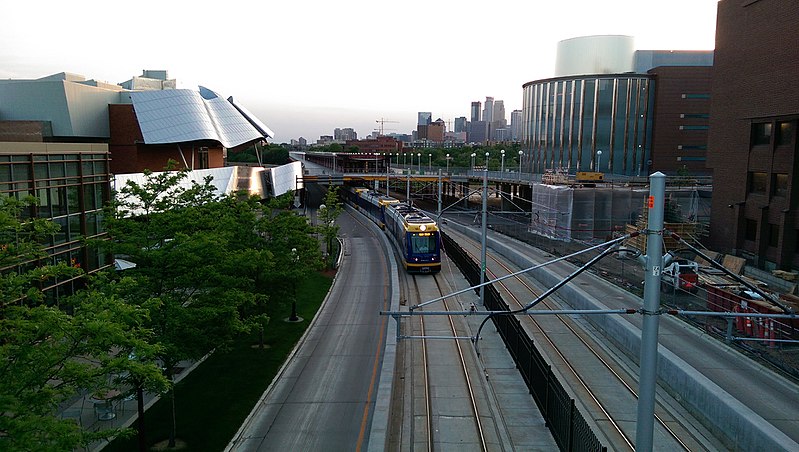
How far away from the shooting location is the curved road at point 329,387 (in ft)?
55.1

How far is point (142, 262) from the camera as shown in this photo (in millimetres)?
16922

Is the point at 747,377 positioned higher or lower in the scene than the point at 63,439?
lower

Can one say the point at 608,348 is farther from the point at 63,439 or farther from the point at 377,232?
the point at 377,232

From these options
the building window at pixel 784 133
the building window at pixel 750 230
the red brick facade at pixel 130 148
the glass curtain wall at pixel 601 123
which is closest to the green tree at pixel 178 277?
the red brick facade at pixel 130 148

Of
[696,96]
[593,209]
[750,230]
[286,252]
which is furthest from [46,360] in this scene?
[696,96]

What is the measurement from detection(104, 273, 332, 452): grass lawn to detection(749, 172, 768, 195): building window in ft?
113

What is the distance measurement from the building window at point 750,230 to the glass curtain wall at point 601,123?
1735 inches

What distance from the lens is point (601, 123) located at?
288 ft

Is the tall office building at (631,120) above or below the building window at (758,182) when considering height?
above

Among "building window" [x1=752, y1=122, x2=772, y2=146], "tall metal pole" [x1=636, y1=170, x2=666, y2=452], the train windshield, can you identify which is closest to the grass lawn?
"tall metal pole" [x1=636, y1=170, x2=666, y2=452]

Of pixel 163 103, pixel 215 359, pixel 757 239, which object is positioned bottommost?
pixel 215 359

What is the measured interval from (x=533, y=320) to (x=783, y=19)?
93.2 feet

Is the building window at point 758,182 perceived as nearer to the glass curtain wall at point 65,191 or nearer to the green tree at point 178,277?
the green tree at point 178,277

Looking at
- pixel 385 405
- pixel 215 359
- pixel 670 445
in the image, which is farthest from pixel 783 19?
pixel 215 359
